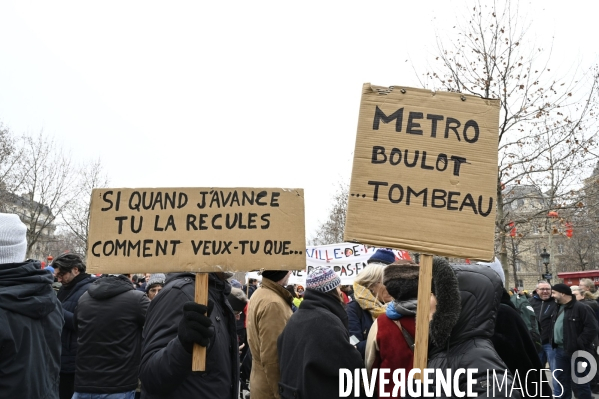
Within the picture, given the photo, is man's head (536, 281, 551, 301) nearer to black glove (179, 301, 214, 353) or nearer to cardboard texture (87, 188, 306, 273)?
cardboard texture (87, 188, 306, 273)

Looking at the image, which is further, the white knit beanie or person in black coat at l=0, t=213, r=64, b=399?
A: the white knit beanie

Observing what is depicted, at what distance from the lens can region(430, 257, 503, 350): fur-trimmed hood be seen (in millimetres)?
2865

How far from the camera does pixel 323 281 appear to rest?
157 inches

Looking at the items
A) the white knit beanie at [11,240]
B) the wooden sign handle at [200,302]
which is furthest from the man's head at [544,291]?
the white knit beanie at [11,240]

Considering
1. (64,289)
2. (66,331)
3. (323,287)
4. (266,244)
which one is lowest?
(66,331)

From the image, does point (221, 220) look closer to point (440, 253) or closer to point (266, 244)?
point (266, 244)

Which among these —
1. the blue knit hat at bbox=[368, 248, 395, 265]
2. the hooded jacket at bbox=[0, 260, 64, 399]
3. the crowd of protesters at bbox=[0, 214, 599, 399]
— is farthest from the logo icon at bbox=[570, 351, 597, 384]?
the hooded jacket at bbox=[0, 260, 64, 399]

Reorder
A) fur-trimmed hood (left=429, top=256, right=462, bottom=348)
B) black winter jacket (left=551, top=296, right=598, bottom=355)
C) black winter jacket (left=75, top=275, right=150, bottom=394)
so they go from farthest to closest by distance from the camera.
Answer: black winter jacket (left=551, top=296, right=598, bottom=355)
black winter jacket (left=75, top=275, right=150, bottom=394)
fur-trimmed hood (left=429, top=256, right=462, bottom=348)

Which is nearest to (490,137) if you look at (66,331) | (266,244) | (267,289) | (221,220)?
(266,244)

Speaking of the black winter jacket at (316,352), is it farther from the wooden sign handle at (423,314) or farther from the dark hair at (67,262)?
the dark hair at (67,262)

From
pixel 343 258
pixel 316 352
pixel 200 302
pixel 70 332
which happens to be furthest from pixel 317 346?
pixel 343 258

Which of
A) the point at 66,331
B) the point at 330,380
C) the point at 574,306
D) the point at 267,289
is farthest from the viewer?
the point at 574,306

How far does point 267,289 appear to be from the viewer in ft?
15.6

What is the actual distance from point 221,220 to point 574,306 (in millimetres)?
8105
